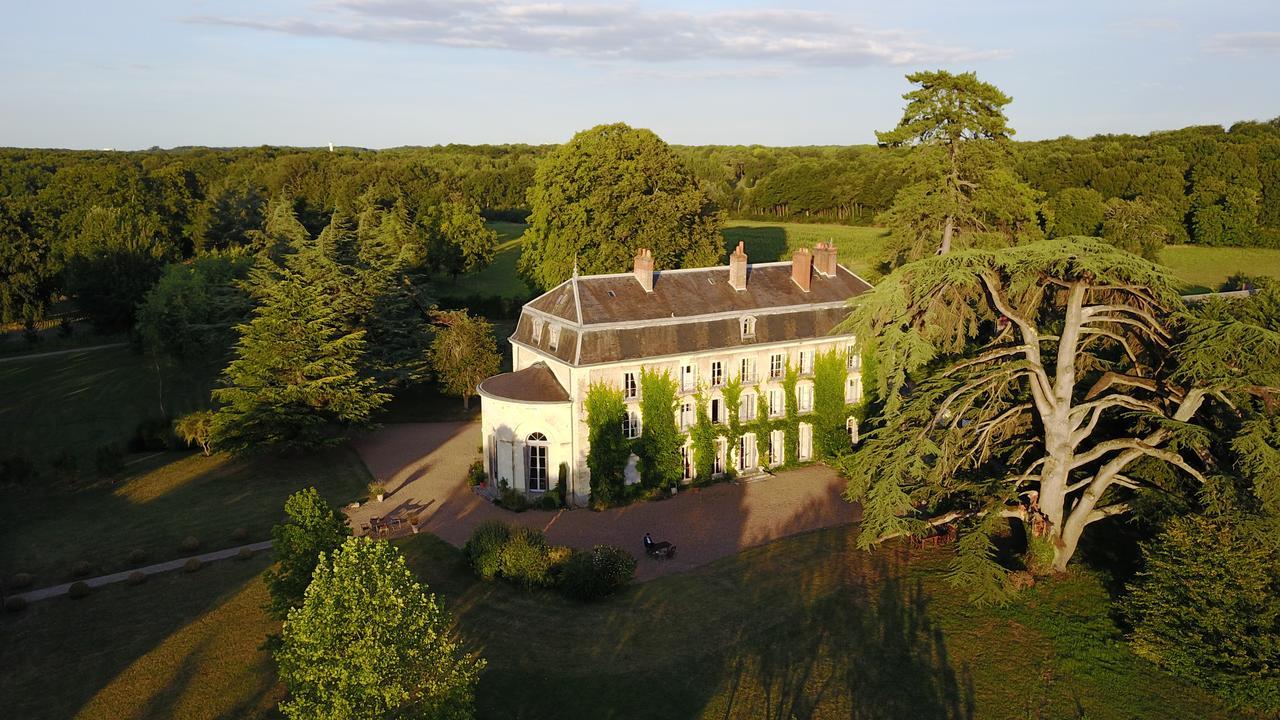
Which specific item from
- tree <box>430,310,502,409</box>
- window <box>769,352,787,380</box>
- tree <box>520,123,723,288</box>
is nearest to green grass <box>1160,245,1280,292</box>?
tree <box>520,123,723,288</box>

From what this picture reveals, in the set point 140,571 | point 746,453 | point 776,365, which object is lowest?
point 140,571

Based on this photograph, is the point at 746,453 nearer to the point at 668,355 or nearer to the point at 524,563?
the point at 668,355

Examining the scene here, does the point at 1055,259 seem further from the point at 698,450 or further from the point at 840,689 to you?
the point at 698,450

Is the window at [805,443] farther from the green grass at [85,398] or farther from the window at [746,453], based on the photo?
the green grass at [85,398]

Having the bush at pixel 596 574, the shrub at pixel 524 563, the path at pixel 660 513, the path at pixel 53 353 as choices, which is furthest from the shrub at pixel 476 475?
the path at pixel 53 353

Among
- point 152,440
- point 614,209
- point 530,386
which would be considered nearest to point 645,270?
point 530,386
